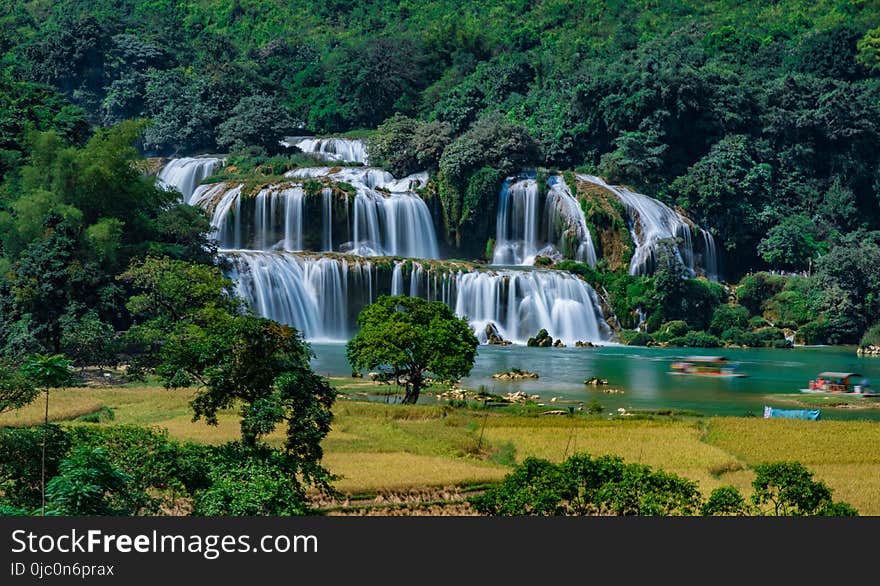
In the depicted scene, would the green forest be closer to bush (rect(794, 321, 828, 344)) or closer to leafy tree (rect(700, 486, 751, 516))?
bush (rect(794, 321, 828, 344))

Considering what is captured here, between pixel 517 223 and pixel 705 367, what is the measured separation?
82.1 feet

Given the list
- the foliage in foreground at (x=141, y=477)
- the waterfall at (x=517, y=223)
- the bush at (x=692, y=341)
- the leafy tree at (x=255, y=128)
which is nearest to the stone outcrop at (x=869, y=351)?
the bush at (x=692, y=341)

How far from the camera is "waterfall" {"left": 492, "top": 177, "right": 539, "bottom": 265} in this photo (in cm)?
7812

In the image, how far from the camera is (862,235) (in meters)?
81.8

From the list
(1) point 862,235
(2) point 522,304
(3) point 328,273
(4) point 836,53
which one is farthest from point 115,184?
(4) point 836,53

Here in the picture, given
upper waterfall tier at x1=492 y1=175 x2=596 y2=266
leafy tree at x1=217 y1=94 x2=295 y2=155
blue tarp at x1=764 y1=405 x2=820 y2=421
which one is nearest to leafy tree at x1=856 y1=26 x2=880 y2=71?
upper waterfall tier at x1=492 y1=175 x2=596 y2=266

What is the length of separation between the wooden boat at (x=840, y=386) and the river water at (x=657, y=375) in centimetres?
86

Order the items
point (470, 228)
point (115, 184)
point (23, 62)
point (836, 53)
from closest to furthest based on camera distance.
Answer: point (115, 184) < point (470, 228) < point (836, 53) < point (23, 62)

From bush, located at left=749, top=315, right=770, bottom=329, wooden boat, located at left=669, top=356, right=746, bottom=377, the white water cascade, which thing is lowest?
wooden boat, located at left=669, top=356, right=746, bottom=377

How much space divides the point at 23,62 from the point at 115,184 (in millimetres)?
52759

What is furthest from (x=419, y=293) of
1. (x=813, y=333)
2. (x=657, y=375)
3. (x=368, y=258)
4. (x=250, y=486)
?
(x=250, y=486)

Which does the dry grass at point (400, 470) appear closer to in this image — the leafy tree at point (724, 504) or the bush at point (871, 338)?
the leafy tree at point (724, 504)

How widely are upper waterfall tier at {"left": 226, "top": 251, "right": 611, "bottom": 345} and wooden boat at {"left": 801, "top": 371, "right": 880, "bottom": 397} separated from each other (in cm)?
1959

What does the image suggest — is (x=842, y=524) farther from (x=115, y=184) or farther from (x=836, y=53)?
(x=836, y=53)
